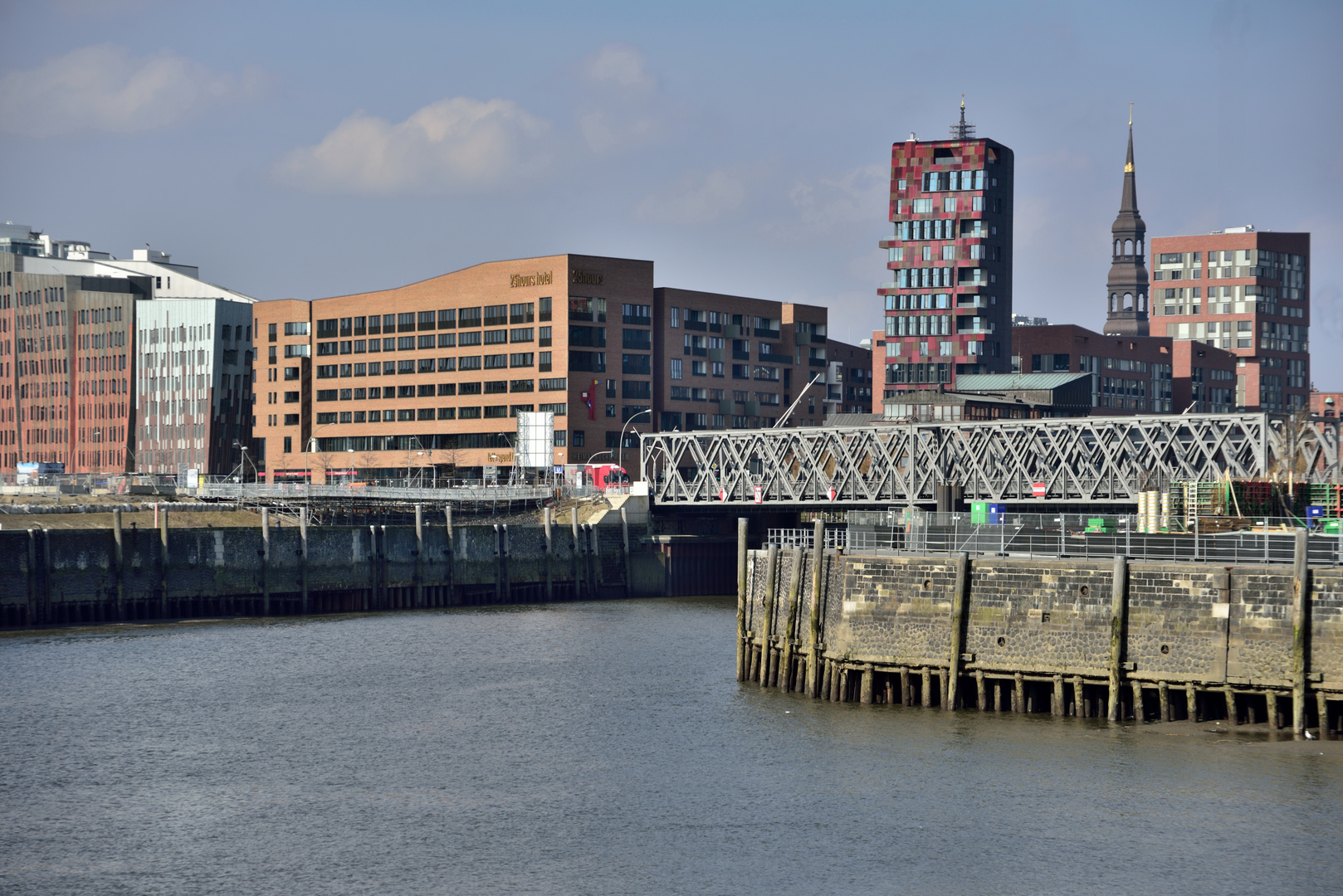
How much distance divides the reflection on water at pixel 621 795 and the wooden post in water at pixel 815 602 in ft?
5.26

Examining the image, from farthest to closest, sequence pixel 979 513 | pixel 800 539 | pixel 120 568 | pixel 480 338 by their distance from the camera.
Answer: pixel 480 338
pixel 120 568
pixel 800 539
pixel 979 513

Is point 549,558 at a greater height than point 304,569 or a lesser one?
lesser

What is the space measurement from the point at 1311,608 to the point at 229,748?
39.0m

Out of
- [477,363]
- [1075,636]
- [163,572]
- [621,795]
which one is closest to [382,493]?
[163,572]

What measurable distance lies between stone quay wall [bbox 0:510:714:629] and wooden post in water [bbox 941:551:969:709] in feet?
214

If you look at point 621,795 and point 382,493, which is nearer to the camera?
point 621,795

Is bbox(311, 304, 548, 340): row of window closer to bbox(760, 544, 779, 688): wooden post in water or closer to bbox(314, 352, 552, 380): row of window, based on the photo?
bbox(314, 352, 552, 380): row of window

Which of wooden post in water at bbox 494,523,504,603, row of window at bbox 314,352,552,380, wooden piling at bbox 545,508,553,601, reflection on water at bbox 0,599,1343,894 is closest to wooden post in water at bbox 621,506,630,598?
wooden piling at bbox 545,508,553,601

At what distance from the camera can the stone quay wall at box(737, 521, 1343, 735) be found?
166ft

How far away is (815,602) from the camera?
62.3m

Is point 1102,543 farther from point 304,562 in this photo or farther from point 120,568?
point 304,562

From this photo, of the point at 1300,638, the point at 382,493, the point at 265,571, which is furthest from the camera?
the point at 382,493

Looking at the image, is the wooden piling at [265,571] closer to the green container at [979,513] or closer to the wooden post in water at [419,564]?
the wooden post in water at [419,564]

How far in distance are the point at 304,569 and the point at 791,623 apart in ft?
189
